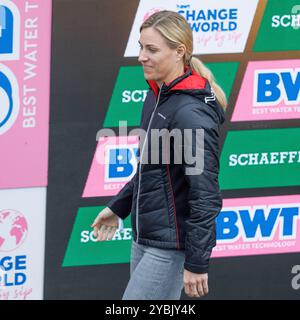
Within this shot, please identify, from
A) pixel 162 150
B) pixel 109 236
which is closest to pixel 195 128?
pixel 162 150

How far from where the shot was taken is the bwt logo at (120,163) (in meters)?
3.66

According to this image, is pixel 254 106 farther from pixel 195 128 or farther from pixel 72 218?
pixel 195 128

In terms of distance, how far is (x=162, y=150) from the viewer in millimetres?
2514

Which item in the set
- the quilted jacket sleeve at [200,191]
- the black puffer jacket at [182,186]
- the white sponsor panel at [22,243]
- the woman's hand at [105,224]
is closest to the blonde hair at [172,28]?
the black puffer jacket at [182,186]

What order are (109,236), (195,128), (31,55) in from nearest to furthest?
(195,128) < (109,236) < (31,55)

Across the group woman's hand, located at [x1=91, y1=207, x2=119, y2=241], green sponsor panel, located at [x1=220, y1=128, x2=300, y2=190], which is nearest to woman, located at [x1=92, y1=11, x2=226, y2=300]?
woman's hand, located at [x1=91, y1=207, x2=119, y2=241]

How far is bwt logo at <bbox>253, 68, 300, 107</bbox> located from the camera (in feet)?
12.2

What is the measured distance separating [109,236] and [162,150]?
59 cm

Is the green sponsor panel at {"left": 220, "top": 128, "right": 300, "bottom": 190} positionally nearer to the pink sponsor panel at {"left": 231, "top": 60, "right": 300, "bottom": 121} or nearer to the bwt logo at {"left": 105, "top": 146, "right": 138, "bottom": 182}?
the pink sponsor panel at {"left": 231, "top": 60, "right": 300, "bottom": 121}

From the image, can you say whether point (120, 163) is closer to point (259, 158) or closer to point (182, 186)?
point (259, 158)

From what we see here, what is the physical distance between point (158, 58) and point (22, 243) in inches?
57.3

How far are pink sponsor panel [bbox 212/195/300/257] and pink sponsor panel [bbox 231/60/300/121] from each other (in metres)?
0.44

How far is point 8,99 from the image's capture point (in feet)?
11.3

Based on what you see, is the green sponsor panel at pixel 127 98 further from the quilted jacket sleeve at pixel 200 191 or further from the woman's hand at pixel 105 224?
the quilted jacket sleeve at pixel 200 191
